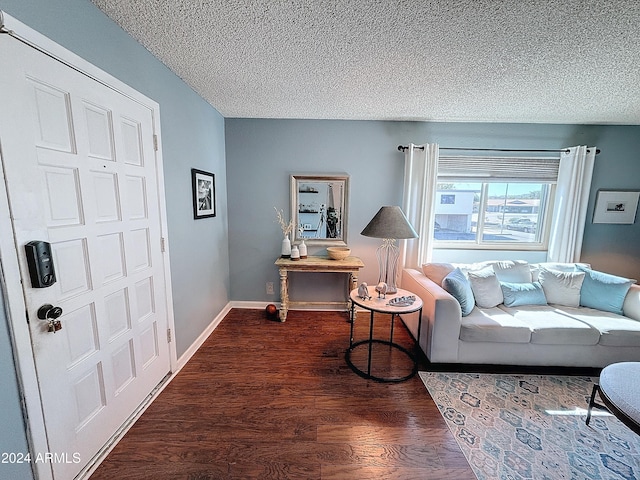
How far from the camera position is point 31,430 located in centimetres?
104

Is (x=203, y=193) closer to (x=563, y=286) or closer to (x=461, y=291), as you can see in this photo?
(x=461, y=291)

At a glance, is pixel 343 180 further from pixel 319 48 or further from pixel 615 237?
pixel 615 237

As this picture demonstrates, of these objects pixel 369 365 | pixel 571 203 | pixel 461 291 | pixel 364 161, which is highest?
pixel 364 161

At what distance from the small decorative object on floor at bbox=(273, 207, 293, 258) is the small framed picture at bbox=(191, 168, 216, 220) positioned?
751 millimetres

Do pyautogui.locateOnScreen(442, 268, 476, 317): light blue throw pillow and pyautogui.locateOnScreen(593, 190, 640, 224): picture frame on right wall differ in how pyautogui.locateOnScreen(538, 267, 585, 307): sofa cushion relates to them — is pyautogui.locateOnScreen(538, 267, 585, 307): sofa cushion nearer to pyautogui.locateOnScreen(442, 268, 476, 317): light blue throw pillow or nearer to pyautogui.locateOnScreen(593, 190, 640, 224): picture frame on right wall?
pyautogui.locateOnScreen(442, 268, 476, 317): light blue throw pillow

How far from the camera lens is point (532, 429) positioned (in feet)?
5.14

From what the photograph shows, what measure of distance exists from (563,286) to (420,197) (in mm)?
1628

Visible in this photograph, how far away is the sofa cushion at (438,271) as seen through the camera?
2.51 m

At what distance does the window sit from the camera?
118 inches

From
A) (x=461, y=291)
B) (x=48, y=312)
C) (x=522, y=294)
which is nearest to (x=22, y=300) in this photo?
(x=48, y=312)

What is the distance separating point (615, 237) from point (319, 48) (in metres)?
4.14

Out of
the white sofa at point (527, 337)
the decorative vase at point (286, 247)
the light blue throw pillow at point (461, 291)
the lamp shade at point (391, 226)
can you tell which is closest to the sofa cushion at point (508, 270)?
the light blue throw pillow at point (461, 291)

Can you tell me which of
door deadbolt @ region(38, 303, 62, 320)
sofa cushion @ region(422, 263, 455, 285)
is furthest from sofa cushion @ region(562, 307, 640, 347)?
door deadbolt @ region(38, 303, 62, 320)

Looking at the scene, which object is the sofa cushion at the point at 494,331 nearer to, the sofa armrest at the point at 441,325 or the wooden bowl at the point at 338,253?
the sofa armrest at the point at 441,325
